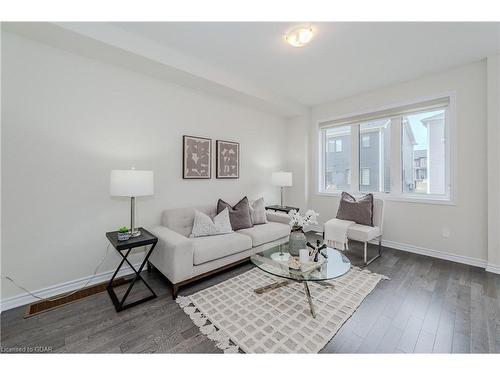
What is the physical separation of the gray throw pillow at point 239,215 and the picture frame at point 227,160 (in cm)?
57

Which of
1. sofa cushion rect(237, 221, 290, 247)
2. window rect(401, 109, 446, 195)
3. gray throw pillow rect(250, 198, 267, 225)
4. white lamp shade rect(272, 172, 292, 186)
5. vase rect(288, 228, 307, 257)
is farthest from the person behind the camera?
white lamp shade rect(272, 172, 292, 186)

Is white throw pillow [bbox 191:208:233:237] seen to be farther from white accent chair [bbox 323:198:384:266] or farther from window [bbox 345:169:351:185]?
window [bbox 345:169:351:185]

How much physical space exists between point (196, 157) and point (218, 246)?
1.44 metres

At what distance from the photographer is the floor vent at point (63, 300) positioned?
75.5 inches

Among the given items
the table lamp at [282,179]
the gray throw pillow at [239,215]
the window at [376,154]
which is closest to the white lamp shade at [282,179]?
the table lamp at [282,179]

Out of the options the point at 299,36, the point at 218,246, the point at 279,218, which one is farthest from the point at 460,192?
the point at 218,246

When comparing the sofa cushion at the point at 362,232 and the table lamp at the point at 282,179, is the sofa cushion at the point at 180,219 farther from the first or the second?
the sofa cushion at the point at 362,232

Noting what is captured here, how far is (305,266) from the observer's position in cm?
194

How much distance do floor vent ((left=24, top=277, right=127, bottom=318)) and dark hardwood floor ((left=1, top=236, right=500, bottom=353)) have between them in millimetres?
74

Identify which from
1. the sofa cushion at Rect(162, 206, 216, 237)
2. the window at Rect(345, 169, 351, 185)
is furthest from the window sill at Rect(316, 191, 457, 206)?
the sofa cushion at Rect(162, 206, 216, 237)

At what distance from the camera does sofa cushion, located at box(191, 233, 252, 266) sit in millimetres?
2279

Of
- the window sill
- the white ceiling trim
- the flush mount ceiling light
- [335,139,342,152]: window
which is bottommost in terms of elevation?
the window sill
